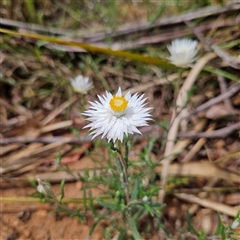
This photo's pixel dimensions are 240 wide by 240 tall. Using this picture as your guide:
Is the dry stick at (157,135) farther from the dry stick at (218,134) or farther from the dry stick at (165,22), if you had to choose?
the dry stick at (165,22)

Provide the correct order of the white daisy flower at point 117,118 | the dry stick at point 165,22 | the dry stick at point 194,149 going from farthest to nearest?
the dry stick at point 165,22 < the dry stick at point 194,149 < the white daisy flower at point 117,118

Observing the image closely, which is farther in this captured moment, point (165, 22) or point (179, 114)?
point (165, 22)

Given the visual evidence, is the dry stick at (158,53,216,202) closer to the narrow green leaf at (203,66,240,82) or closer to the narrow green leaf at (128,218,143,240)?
the narrow green leaf at (203,66,240,82)

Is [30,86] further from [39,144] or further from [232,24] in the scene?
[232,24]

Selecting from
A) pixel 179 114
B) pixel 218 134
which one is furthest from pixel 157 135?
pixel 218 134

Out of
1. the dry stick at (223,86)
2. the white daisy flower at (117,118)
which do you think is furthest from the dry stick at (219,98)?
the white daisy flower at (117,118)

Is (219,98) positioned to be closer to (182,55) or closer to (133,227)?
(182,55)
